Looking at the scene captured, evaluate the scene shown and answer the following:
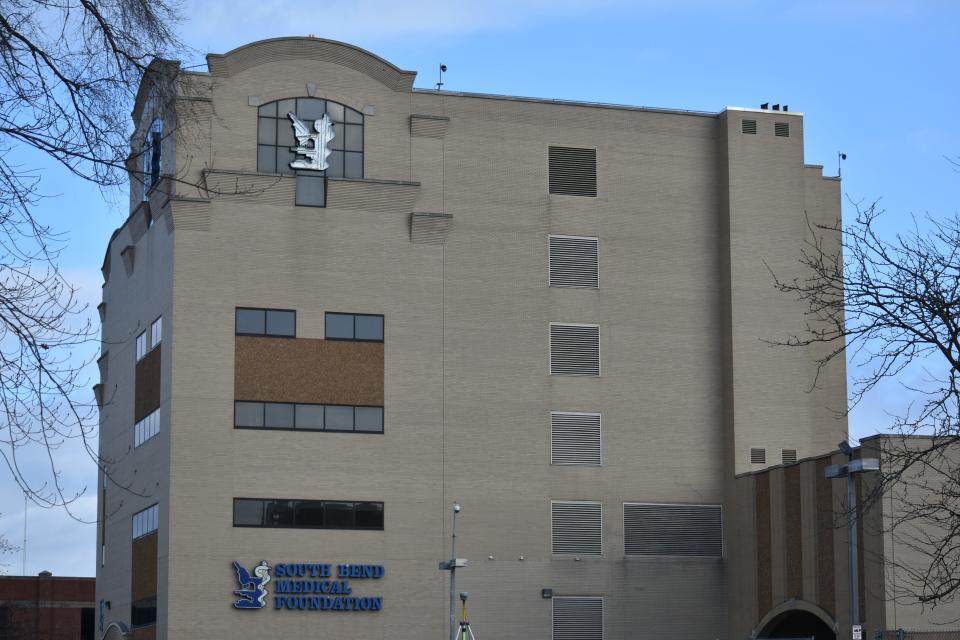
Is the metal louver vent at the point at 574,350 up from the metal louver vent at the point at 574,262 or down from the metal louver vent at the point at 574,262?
down

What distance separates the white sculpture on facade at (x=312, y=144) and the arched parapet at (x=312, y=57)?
2.73 m

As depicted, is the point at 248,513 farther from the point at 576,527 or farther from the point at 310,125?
the point at 310,125

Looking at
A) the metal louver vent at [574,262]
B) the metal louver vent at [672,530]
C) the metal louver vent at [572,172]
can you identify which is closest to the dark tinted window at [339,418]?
the metal louver vent at [574,262]

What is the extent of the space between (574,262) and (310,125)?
12912mm

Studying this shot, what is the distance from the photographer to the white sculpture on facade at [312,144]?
2518 inches

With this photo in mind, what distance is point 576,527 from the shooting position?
213ft

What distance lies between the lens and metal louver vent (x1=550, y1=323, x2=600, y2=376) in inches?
2598

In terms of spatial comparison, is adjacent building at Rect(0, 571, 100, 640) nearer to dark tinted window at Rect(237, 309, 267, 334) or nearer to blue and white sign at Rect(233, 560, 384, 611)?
blue and white sign at Rect(233, 560, 384, 611)

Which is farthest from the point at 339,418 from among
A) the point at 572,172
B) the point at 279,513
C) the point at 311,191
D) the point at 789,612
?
the point at 789,612

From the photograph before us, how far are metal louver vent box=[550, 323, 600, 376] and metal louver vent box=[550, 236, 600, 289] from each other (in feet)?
6.34

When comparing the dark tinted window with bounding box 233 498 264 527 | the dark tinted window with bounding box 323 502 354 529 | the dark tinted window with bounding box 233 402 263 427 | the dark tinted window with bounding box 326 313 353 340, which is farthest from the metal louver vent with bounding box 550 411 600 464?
the dark tinted window with bounding box 233 498 264 527

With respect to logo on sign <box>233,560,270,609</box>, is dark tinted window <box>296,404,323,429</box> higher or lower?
higher

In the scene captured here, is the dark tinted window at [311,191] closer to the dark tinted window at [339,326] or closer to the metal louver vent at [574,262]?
the dark tinted window at [339,326]

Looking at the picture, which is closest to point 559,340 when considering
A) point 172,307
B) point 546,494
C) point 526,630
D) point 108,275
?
point 546,494
